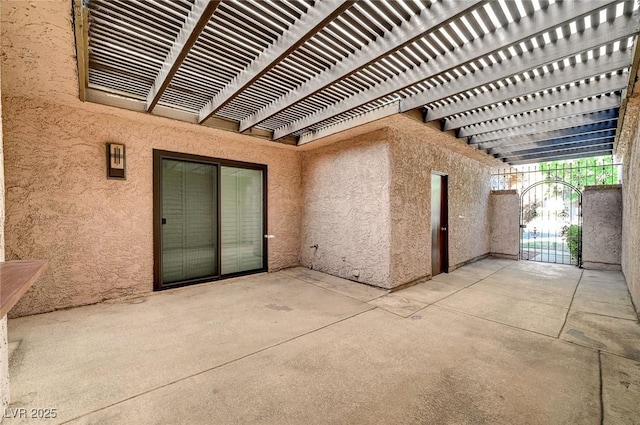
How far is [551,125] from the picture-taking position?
442 centimetres

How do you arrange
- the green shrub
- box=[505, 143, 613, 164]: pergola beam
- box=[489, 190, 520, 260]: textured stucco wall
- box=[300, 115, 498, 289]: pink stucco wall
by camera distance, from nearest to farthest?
box=[300, 115, 498, 289]: pink stucco wall < box=[505, 143, 613, 164]: pergola beam < the green shrub < box=[489, 190, 520, 260]: textured stucco wall

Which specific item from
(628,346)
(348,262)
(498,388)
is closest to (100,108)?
(348,262)

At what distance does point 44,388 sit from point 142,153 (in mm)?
3139

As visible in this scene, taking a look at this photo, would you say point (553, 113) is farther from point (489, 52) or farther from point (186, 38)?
point (186, 38)

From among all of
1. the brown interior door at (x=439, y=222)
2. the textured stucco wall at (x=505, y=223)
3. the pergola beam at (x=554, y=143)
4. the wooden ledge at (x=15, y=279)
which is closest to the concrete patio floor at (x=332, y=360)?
the wooden ledge at (x=15, y=279)

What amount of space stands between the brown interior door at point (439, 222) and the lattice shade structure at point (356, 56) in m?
1.66

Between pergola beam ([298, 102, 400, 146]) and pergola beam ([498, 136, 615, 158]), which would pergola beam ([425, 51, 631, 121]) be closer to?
pergola beam ([298, 102, 400, 146])

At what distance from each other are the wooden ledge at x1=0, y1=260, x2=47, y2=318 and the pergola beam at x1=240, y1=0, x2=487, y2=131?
2737 millimetres

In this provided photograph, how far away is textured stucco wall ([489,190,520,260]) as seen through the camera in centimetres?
739

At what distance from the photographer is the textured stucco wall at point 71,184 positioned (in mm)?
3114

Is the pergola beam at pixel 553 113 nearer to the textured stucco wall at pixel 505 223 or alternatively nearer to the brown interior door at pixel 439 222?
the brown interior door at pixel 439 222

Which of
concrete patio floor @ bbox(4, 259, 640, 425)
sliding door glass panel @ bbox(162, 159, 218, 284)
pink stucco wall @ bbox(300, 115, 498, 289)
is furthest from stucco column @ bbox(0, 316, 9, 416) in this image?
pink stucco wall @ bbox(300, 115, 498, 289)

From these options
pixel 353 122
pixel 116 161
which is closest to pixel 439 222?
pixel 353 122

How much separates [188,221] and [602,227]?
29.4ft
